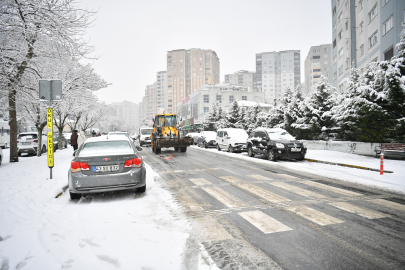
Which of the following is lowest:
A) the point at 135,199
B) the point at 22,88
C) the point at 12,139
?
the point at 135,199

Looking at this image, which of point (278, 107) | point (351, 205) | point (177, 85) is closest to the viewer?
point (351, 205)

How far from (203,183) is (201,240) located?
435cm

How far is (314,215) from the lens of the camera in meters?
5.00

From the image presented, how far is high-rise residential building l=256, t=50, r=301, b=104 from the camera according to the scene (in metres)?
161

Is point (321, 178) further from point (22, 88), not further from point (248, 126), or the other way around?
point (248, 126)

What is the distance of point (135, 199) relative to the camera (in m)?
6.43

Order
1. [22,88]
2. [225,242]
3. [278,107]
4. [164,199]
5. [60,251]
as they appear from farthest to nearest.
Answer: [278,107], [22,88], [164,199], [225,242], [60,251]

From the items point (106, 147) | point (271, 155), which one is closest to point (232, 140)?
point (271, 155)

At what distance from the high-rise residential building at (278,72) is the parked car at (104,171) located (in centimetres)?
15964

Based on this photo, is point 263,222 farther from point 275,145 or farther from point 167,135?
point 167,135

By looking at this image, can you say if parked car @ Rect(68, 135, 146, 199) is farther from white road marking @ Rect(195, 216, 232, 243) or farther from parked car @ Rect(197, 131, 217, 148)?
parked car @ Rect(197, 131, 217, 148)

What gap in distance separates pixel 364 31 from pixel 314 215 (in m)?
32.1

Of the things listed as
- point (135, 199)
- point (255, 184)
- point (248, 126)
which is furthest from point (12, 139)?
point (248, 126)

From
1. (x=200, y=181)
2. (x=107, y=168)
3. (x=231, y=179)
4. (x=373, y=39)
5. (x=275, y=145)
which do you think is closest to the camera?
(x=107, y=168)
